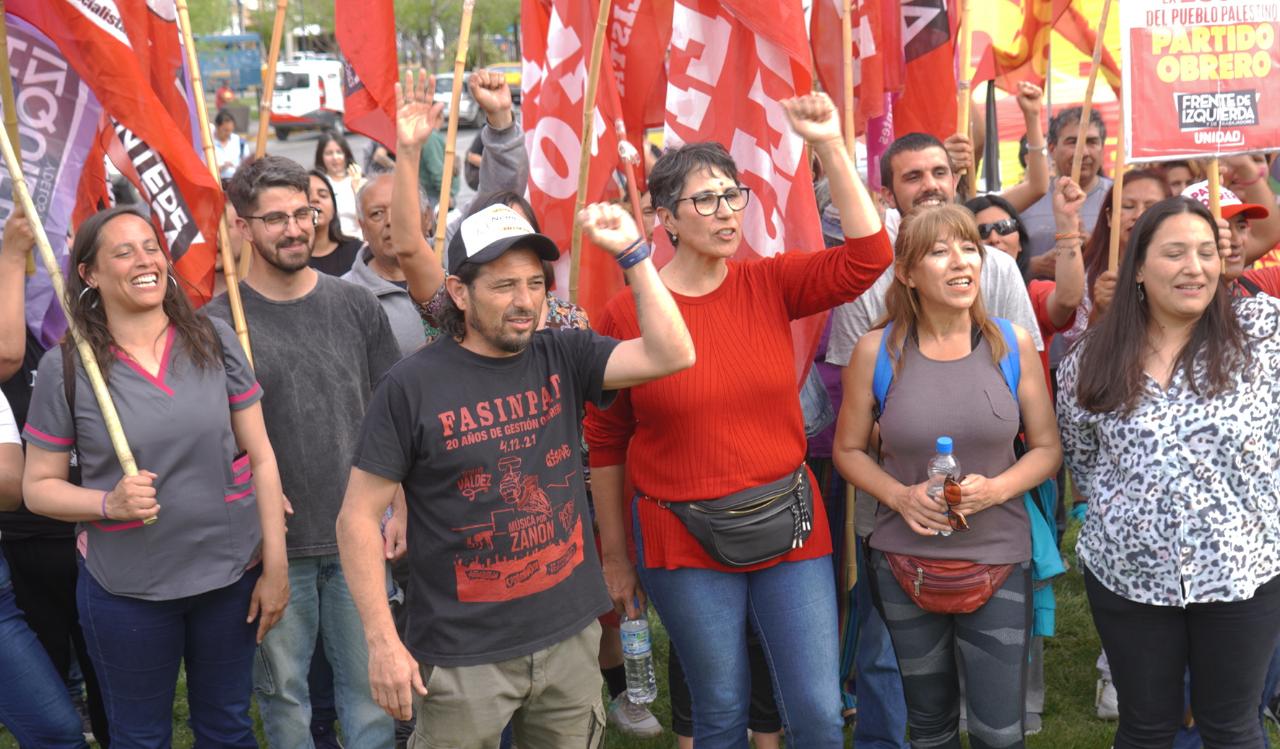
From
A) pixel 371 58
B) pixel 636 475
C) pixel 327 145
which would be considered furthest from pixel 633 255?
pixel 327 145

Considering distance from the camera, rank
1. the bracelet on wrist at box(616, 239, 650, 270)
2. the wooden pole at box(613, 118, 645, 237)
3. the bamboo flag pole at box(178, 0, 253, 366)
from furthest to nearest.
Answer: the wooden pole at box(613, 118, 645, 237), the bamboo flag pole at box(178, 0, 253, 366), the bracelet on wrist at box(616, 239, 650, 270)

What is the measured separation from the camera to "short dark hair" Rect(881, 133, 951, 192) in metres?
4.79

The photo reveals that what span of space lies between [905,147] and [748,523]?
1747 mm

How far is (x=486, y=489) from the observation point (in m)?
3.42

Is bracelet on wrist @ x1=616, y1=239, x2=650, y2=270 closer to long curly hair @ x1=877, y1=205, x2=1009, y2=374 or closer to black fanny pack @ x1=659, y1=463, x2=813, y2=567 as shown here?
black fanny pack @ x1=659, y1=463, x2=813, y2=567

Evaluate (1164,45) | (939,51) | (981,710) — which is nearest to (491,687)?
(981,710)

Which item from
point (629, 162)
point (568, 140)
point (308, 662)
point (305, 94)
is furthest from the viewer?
point (305, 94)

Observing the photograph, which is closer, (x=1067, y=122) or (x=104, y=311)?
(x=104, y=311)

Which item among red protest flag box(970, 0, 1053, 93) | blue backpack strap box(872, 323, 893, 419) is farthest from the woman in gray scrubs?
red protest flag box(970, 0, 1053, 93)

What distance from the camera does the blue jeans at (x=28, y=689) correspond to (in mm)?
3986

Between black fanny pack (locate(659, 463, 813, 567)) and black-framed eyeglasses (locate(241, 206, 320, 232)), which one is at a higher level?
black-framed eyeglasses (locate(241, 206, 320, 232))

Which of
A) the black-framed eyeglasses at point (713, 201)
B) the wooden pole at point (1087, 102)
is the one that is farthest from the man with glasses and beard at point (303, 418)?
the wooden pole at point (1087, 102)

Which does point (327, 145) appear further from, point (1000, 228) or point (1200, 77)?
point (1200, 77)

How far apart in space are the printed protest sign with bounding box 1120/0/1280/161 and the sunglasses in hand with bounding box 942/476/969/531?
1.54 metres
